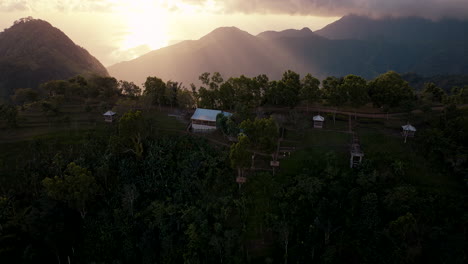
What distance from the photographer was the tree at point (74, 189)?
34.1 meters

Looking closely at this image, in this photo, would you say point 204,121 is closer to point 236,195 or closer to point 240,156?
point 240,156

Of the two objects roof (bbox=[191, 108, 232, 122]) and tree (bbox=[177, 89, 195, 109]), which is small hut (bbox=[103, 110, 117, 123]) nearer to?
tree (bbox=[177, 89, 195, 109])

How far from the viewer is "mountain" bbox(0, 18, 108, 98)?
9431cm

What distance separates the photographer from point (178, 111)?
5703 centimetres

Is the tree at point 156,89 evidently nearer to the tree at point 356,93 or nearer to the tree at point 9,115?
the tree at point 9,115

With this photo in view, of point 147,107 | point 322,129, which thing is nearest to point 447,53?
point 322,129

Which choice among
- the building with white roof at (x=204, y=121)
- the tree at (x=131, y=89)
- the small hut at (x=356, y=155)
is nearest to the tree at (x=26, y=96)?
the tree at (x=131, y=89)

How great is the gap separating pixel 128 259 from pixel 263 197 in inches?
684

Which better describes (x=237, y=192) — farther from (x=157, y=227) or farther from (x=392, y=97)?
(x=392, y=97)

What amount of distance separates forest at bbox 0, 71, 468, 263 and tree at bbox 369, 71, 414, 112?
1725 mm

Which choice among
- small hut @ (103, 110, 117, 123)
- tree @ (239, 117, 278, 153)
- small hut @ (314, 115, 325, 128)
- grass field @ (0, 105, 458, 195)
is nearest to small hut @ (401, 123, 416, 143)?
grass field @ (0, 105, 458, 195)

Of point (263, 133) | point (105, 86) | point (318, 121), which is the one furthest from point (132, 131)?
point (318, 121)

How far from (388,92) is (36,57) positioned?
121m

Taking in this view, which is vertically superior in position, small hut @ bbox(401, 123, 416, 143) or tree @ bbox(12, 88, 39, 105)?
tree @ bbox(12, 88, 39, 105)
